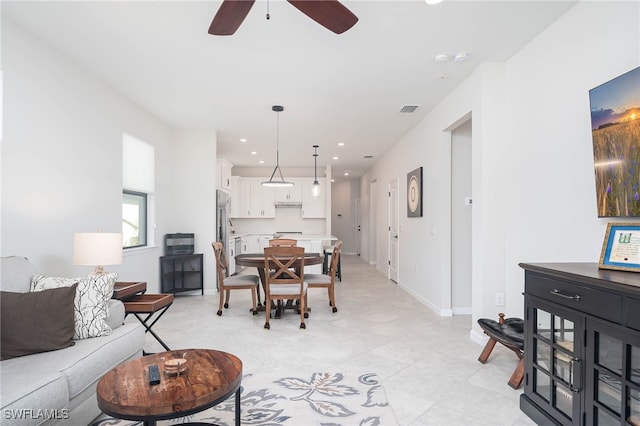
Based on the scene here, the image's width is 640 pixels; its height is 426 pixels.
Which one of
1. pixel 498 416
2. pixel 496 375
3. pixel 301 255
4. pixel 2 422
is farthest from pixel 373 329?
pixel 2 422

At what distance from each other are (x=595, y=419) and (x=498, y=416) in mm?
603

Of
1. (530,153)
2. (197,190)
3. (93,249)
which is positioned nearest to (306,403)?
(93,249)

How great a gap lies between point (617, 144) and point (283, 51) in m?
2.56

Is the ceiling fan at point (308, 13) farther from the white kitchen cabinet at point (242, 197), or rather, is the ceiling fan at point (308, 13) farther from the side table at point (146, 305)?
the white kitchen cabinet at point (242, 197)

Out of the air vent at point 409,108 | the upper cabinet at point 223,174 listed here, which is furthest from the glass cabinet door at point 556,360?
the upper cabinet at point 223,174

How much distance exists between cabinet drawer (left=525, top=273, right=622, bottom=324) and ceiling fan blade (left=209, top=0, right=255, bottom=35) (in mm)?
2191

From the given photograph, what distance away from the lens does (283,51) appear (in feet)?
10.6

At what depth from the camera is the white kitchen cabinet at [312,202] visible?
9773mm

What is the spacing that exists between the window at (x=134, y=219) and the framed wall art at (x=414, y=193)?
4.07m

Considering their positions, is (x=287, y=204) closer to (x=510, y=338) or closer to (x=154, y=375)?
(x=510, y=338)

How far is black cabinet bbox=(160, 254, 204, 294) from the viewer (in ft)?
18.0

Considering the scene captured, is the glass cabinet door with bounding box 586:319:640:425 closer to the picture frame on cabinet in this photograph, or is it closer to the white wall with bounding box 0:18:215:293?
the picture frame on cabinet

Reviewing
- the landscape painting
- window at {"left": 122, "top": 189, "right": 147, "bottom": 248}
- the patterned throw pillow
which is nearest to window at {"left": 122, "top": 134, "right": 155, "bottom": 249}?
window at {"left": 122, "top": 189, "right": 147, "bottom": 248}

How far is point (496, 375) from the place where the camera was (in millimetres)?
2809
